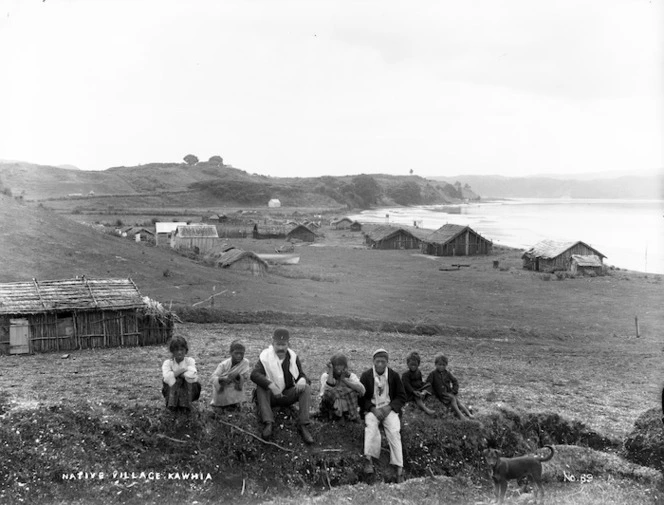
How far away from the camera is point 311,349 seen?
57.9ft

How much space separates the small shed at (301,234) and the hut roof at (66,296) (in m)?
46.5

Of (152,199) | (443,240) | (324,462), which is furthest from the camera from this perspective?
(152,199)

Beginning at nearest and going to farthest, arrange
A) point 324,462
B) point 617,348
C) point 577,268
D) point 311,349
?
point 324,462 < point 311,349 < point 617,348 < point 577,268

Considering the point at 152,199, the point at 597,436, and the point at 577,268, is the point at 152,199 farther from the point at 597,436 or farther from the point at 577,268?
the point at 597,436

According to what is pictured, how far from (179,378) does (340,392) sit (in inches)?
95.0

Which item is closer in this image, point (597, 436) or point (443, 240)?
point (597, 436)

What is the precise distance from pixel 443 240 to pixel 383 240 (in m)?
7.06

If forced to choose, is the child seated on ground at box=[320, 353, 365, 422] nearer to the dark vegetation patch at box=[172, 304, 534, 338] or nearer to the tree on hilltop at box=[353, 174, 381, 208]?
the dark vegetation patch at box=[172, 304, 534, 338]

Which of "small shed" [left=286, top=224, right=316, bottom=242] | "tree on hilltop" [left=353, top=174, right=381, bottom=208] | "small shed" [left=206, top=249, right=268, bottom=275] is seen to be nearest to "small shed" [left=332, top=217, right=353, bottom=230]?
"small shed" [left=286, top=224, right=316, bottom=242]

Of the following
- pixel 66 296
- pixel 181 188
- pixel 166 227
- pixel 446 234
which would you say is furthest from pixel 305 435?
pixel 181 188

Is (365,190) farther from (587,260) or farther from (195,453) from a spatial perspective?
(195,453)

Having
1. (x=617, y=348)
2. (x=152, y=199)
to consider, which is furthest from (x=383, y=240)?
(x=152, y=199)

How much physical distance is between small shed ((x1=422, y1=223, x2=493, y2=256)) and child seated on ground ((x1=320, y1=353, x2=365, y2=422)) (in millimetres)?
46477

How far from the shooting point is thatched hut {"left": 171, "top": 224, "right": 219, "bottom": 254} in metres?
50.2
